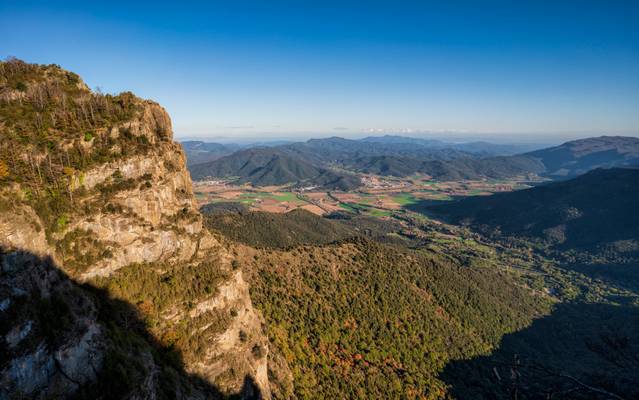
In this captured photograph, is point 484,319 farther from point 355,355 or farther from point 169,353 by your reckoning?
point 169,353

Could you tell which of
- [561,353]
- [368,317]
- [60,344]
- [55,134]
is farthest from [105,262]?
[561,353]

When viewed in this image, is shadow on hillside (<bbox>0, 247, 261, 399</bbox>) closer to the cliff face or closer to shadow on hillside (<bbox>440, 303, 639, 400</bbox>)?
the cliff face

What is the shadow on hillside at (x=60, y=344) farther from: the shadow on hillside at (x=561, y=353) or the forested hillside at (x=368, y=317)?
the shadow on hillside at (x=561, y=353)

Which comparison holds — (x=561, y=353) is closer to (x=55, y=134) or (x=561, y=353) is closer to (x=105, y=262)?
(x=105, y=262)

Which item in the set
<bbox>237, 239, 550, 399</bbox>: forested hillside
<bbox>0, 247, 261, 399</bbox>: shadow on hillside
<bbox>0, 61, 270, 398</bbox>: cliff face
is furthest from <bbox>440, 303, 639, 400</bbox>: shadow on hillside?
<bbox>0, 247, 261, 399</bbox>: shadow on hillside

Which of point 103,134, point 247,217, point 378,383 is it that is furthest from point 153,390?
point 247,217

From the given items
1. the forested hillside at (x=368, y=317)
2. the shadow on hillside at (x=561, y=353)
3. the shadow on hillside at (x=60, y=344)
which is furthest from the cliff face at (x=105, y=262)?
the shadow on hillside at (x=561, y=353)
